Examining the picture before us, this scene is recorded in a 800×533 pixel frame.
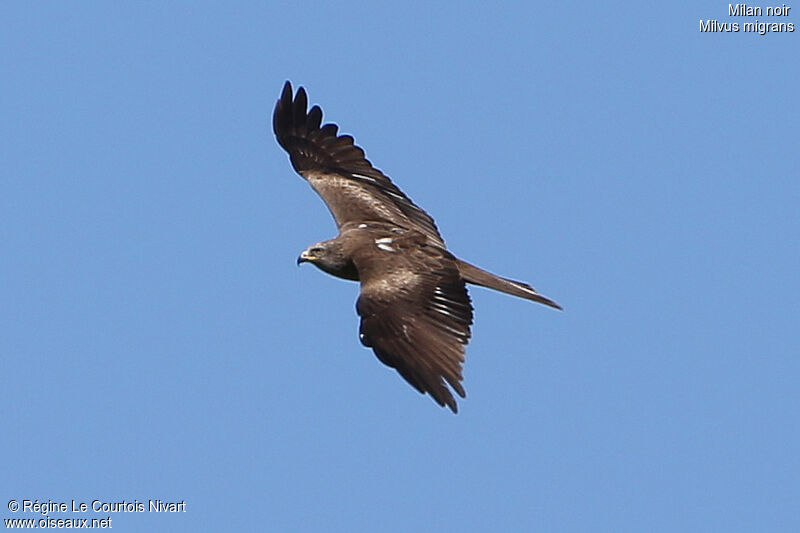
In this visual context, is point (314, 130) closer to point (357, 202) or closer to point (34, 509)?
point (357, 202)

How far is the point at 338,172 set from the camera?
17609 millimetres

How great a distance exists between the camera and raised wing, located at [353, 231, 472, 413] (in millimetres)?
12812

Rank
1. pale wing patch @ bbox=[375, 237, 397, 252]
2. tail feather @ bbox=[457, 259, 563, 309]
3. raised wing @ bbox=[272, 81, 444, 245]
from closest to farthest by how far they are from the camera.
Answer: tail feather @ bbox=[457, 259, 563, 309] → pale wing patch @ bbox=[375, 237, 397, 252] → raised wing @ bbox=[272, 81, 444, 245]

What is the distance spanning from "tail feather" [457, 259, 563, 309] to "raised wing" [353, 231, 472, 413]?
0.65 ft

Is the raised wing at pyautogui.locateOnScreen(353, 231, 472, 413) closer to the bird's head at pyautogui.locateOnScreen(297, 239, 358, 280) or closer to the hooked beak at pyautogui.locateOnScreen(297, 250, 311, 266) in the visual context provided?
the bird's head at pyautogui.locateOnScreen(297, 239, 358, 280)

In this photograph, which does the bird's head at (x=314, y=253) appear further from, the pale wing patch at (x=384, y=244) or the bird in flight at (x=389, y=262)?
the pale wing patch at (x=384, y=244)

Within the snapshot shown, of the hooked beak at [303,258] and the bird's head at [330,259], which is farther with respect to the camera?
the hooked beak at [303,258]

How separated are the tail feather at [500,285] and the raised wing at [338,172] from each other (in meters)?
1.21

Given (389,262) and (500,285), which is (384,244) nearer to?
(389,262)

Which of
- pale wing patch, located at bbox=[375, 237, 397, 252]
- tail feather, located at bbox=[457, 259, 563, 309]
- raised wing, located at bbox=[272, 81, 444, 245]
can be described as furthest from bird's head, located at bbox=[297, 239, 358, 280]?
tail feather, located at bbox=[457, 259, 563, 309]

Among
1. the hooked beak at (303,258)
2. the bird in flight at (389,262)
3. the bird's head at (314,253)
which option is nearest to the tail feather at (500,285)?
the bird in flight at (389,262)

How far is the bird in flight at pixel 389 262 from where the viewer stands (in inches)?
515

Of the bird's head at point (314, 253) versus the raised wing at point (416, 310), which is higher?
the bird's head at point (314, 253)

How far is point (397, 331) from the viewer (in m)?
13.4
